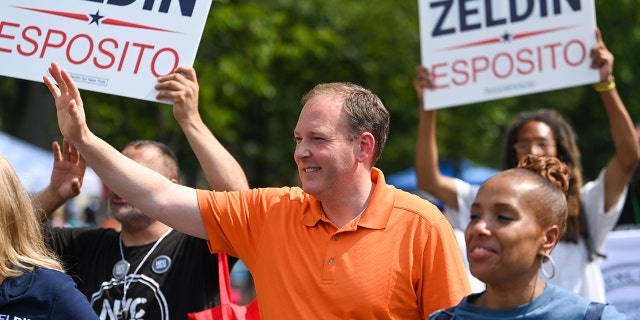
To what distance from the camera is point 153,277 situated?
426 cm

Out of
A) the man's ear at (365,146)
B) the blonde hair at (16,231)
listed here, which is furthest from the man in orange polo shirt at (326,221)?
the blonde hair at (16,231)

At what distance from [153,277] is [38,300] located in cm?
112

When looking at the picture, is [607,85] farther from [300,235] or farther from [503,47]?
[300,235]

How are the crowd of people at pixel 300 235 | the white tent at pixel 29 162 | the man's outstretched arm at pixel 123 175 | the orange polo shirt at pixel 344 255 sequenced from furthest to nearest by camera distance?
the white tent at pixel 29 162 → the man's outstretched arm at pixel 123 175 → the orange polo shirt at pixel 344 255 → the crowd of people at pixel 300 235

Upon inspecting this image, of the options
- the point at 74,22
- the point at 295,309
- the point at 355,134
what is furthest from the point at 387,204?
the point at 74,22

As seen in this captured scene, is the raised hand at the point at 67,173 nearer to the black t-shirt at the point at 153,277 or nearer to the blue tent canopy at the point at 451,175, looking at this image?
the black t-shirt at the point at 153,277

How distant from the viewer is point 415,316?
3441 mm

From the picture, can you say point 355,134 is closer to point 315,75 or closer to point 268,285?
point 268,285

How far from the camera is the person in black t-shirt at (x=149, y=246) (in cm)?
409

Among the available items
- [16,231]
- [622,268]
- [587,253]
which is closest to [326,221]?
[16,231]

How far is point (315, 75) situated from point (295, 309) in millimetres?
13641

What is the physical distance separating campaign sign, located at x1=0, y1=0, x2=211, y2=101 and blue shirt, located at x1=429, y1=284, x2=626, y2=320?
1.79 meters

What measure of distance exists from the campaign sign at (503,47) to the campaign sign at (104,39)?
1.70 metres

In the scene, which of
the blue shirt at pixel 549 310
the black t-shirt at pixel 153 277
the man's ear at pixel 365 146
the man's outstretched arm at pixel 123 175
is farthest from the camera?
the black t-shirt at pixel 153 277
